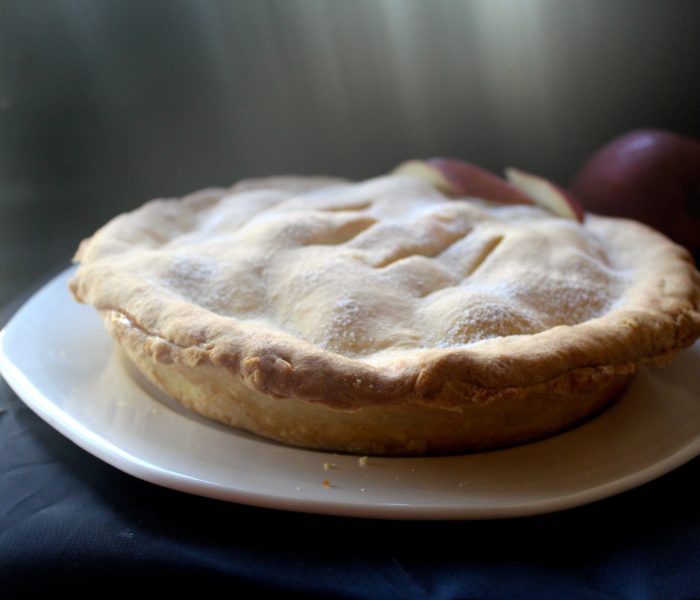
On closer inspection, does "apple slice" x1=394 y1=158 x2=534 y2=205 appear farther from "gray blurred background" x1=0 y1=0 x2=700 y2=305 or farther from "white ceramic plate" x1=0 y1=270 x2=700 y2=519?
"white ceramic plate" x1=0 y1=270 x2=700 y2=519

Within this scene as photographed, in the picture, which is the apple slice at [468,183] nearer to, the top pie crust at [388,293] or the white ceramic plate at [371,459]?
the top pie crust at [388,293]

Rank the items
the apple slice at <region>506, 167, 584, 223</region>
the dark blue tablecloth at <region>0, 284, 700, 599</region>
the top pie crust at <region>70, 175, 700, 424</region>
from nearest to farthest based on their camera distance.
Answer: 1. the dark blue tablecloth at <region>0, 284, 700, 599</region>
2. the top pie crust at <region>70, 175, 700, 424</region>
3. the apple slice at <region>506, 167, 584, 223</region>

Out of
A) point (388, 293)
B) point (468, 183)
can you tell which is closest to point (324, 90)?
point (468, 183)

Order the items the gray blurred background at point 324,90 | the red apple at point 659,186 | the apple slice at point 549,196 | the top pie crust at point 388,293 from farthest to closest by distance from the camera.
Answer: the gray blurred background at point 324,90 < the red apple at point 659,186 < the apple slice at point 549,196 < the top pie crust at point 388,293

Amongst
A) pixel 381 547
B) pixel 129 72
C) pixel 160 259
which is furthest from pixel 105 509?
pixel 129 72

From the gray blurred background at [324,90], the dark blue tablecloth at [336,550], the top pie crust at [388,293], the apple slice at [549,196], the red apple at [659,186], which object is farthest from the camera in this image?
the gray blurred background at [324,90]

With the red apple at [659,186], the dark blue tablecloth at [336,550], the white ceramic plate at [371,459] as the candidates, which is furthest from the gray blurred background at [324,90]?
the dark blue tablecloth at [336,550]

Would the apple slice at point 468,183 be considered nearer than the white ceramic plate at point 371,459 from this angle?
No

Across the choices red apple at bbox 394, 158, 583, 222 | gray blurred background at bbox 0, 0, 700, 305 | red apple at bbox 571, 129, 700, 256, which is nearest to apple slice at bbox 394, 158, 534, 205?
red apple at bbox 394, 158, 583, 222

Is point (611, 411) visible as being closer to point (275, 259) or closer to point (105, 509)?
point (275, 259)
